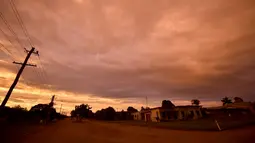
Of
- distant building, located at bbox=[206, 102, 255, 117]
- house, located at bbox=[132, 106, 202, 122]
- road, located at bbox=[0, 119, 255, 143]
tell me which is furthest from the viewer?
house, located at bbox=[132, 106, 202, 122]

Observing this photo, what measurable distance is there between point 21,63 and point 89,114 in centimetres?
12245

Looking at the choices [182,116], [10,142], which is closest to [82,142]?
[10,142]

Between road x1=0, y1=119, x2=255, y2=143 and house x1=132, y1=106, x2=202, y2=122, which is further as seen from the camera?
house x1=132, y1=106, x2=202, y2=122

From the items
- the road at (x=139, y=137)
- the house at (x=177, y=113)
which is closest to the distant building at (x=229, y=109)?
the house at (x=177, y=113)

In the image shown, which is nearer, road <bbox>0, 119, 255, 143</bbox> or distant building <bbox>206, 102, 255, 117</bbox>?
road <bbox>0, 119, 255, 143</bbox>

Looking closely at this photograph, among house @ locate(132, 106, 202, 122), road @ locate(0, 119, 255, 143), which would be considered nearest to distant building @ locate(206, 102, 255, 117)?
house @ locate(132, 106, 202, 122)

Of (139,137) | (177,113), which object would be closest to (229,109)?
(177,113)

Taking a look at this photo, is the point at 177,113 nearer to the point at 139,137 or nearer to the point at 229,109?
the point at 229,109

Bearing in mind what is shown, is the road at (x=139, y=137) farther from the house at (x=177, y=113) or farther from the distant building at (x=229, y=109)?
the house at (x=177, y=113)

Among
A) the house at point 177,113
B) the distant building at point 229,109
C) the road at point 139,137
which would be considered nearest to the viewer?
the road at point 139,137

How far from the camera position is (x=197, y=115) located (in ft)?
146

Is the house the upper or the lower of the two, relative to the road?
upper

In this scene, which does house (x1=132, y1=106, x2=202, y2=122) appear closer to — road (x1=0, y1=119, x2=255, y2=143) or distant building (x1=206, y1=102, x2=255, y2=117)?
distant building (x1=206, y1=102, x2=255, y2=117)

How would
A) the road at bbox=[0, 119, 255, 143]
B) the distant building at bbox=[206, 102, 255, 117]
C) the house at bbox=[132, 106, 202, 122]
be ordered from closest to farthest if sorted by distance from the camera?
the road at bbox=[0, 119, 255, 143]
the distant building at bbox=[206, 102, 255, 117]
the house at bbox=[132, 106, 202, 122]
